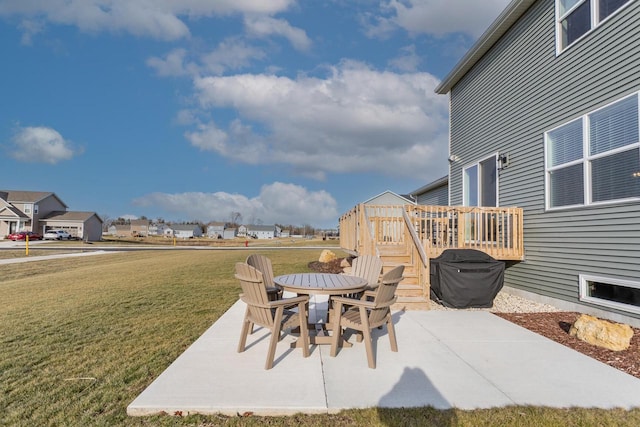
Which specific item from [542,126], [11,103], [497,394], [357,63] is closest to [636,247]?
[542,126]

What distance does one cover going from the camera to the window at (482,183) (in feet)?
27.8

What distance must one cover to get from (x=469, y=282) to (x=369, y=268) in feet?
7.68

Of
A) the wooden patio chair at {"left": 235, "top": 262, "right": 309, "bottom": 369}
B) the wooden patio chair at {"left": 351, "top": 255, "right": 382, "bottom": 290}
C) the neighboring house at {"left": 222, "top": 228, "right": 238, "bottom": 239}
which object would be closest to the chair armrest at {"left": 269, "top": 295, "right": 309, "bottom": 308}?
the wooden patio chair at {"left": 235, "top": 262, "right": 309, "bottom": 369}

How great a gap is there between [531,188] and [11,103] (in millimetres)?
59187

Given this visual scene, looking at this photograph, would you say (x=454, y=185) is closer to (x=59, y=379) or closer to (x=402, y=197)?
(x=402, y=197)

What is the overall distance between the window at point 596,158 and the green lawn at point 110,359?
3926 mm

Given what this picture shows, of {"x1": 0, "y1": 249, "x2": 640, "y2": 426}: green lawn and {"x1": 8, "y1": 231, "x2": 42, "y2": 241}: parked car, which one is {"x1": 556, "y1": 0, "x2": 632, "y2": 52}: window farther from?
{"x1": 8, "y1": 231, "x2": 42, "y2": 241}: parked car

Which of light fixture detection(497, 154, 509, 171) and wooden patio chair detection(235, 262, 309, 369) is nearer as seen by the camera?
wooden patio chair detection(235, 262, 309, 369)

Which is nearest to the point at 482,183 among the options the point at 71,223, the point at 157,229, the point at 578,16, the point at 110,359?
the point at 578,16

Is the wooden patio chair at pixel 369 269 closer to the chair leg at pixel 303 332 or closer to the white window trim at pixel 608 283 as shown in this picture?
the chair leg at pixel 303 332

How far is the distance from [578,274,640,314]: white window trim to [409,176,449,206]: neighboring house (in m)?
6.86

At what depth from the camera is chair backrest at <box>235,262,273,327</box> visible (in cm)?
337

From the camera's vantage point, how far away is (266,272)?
482 centimetres

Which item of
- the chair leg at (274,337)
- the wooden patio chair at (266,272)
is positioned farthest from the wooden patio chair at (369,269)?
the chair leg at (274,337)
